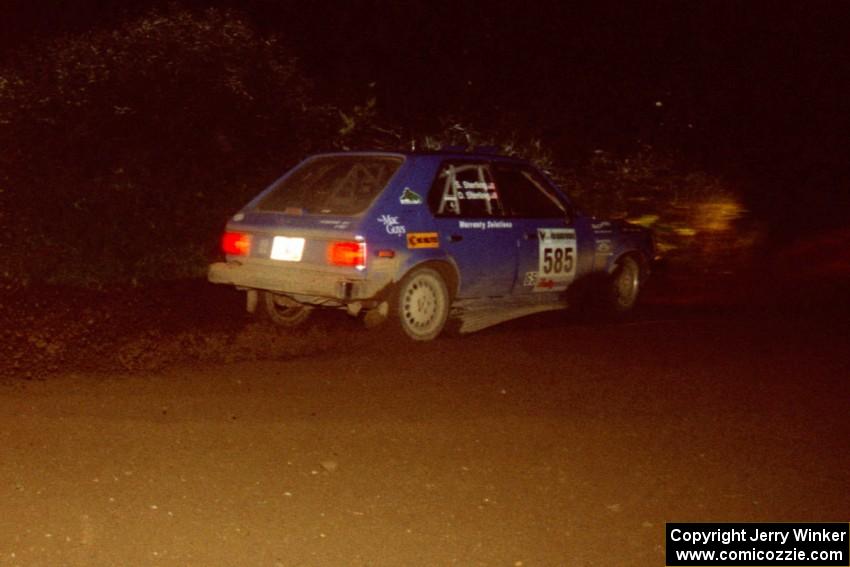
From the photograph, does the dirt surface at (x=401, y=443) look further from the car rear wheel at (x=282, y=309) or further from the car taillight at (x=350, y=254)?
the car taillight at (x=350, y=254)

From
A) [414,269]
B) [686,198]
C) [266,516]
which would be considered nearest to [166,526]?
[266,516]

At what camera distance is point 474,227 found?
368 inches

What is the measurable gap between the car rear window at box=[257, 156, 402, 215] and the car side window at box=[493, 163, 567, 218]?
1207 millimetres

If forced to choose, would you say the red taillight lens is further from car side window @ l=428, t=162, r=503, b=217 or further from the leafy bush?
the leafy bush

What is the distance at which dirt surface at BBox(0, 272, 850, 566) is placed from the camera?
4.89 meters

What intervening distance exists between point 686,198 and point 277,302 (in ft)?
19.9

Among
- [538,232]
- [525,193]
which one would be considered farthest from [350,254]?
[525,193]

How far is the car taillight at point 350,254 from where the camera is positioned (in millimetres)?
8414

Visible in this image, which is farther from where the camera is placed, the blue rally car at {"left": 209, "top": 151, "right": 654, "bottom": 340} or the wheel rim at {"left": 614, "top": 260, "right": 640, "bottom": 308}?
the wheel rim at {"left": 614, "top": 260, "right": 640, "bottom": 308}

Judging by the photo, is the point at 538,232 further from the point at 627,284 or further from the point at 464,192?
the point at 627,284

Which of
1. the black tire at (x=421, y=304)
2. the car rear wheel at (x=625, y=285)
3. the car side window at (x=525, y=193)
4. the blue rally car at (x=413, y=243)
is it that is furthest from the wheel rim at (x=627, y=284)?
the black tire at (x=421, y=304)

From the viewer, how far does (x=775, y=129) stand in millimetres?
19031

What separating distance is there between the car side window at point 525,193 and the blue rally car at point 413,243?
0.04ft

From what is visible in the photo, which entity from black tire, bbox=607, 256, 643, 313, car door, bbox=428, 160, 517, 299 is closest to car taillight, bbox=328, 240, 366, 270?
car door, bbox=428, 160, 517, 299
